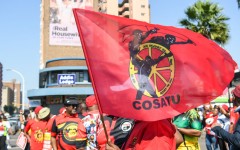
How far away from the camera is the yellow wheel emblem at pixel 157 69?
3484 millimetres

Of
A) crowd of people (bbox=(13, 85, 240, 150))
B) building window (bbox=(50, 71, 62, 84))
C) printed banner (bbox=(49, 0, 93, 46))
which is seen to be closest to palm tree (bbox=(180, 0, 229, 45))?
crowd of people (bbox=(13, 85, 240, 150))

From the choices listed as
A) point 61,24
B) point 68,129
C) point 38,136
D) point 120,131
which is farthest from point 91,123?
point 61,24

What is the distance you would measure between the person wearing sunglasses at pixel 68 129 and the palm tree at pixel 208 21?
20077 millimetres

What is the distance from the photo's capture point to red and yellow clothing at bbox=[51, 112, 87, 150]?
21.1ft

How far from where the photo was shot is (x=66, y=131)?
668cm

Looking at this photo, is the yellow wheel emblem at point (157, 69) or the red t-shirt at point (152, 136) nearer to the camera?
the red t-shirt at point (152, 136)

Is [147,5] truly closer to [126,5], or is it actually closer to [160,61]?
[126,5]

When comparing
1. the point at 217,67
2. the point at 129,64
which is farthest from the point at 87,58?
the point at 217,67

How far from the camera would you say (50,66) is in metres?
50.9

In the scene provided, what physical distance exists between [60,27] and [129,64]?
73.0 m

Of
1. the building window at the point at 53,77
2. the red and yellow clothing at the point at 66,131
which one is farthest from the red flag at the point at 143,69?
the building window at the point at 53,77

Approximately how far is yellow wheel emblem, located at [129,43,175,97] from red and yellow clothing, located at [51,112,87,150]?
276 cm

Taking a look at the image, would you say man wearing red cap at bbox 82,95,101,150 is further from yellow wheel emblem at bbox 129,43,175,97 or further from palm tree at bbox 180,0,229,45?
palm tree at bbox 180,0,229,45

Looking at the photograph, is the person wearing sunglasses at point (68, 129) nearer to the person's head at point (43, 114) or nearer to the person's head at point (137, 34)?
the person's head at point (43, 114)
